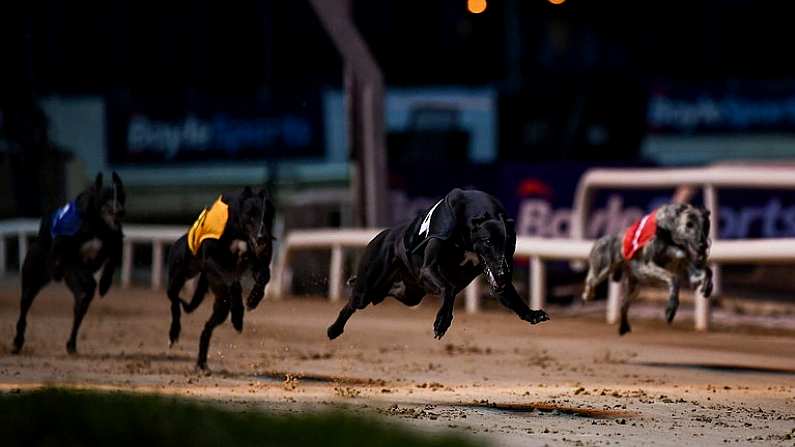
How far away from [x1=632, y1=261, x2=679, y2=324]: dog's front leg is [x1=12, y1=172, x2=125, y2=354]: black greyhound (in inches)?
125

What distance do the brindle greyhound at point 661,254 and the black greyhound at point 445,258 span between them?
1998mm

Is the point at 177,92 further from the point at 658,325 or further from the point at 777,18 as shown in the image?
the point at 658,325

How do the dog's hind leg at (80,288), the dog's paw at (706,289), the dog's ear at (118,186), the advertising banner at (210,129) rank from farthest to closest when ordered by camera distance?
the advertising banner at (210,129), the dog's hind leg at (80,288), the dog's ear at (118,186), the dog's paw at (706,289)

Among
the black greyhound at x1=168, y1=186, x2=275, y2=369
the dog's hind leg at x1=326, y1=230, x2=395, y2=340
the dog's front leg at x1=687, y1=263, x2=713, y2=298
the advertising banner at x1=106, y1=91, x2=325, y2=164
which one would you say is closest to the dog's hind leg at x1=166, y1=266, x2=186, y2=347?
the black greyhound at x1=168, y1=186, x2=275, y2=369

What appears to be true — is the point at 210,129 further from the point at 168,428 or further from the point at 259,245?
the point at 168,428

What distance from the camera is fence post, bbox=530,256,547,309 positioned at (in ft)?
46.6

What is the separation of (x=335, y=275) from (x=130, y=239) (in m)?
3.22

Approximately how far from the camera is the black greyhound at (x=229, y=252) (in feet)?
30.7

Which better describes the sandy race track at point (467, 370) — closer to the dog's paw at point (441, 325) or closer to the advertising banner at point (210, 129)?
the dog's paw at point (441, 325)

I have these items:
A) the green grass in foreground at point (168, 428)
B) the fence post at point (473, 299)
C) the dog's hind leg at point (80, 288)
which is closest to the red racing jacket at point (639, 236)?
the dog's hind leg at point (80, 288)

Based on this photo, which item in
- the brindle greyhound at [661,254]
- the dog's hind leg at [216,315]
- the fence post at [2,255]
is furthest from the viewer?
the fence post at [2,255]

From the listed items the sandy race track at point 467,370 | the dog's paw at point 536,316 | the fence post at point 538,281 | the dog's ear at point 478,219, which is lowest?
the sandy race track at point 467,370

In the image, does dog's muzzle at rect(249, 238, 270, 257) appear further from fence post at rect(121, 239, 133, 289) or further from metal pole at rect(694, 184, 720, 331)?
fence post at rect(121, 239, 133, 289)

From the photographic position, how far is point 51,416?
5.45 meters
